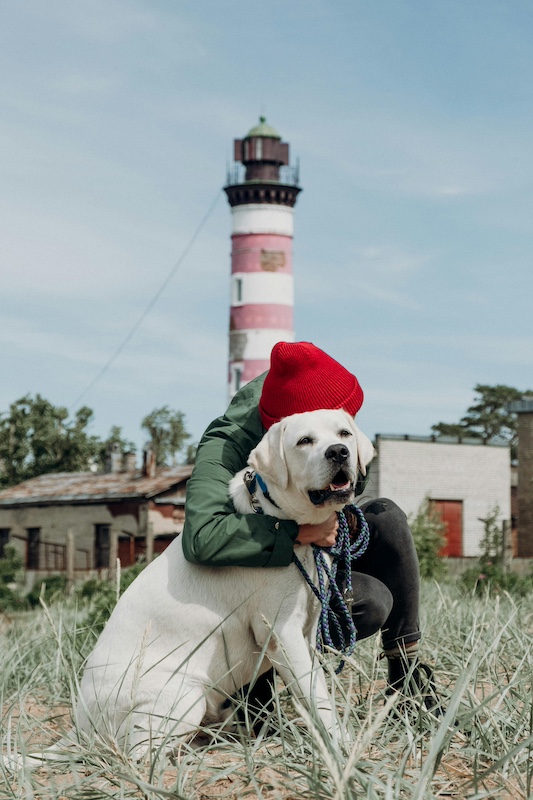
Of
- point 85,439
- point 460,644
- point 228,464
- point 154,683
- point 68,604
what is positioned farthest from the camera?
point 85,439

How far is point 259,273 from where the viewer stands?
140ft

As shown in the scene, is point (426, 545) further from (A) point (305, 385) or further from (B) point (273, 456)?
(B) point (273, 456)

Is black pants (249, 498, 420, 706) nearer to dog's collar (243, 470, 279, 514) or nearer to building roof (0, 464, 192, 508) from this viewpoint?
dog's collar (243, 470, 279, 514)

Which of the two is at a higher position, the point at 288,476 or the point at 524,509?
the point at 288,476

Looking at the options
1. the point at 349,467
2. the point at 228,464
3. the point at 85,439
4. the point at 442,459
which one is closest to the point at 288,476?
the point at 349,467

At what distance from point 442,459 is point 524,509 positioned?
2.89 m

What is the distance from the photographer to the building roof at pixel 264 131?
4712 centimetres

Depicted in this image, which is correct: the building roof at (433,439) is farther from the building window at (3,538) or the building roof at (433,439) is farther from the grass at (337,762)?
the grass at (337,762)

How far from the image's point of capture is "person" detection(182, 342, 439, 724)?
3.47 m

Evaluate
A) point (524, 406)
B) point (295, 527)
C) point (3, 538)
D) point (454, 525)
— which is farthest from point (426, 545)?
point (3, 538)

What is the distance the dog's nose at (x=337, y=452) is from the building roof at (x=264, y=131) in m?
45.1

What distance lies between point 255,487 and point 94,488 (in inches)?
1170

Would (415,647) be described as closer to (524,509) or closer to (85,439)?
(524,509)

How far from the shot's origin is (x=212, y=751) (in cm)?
340
